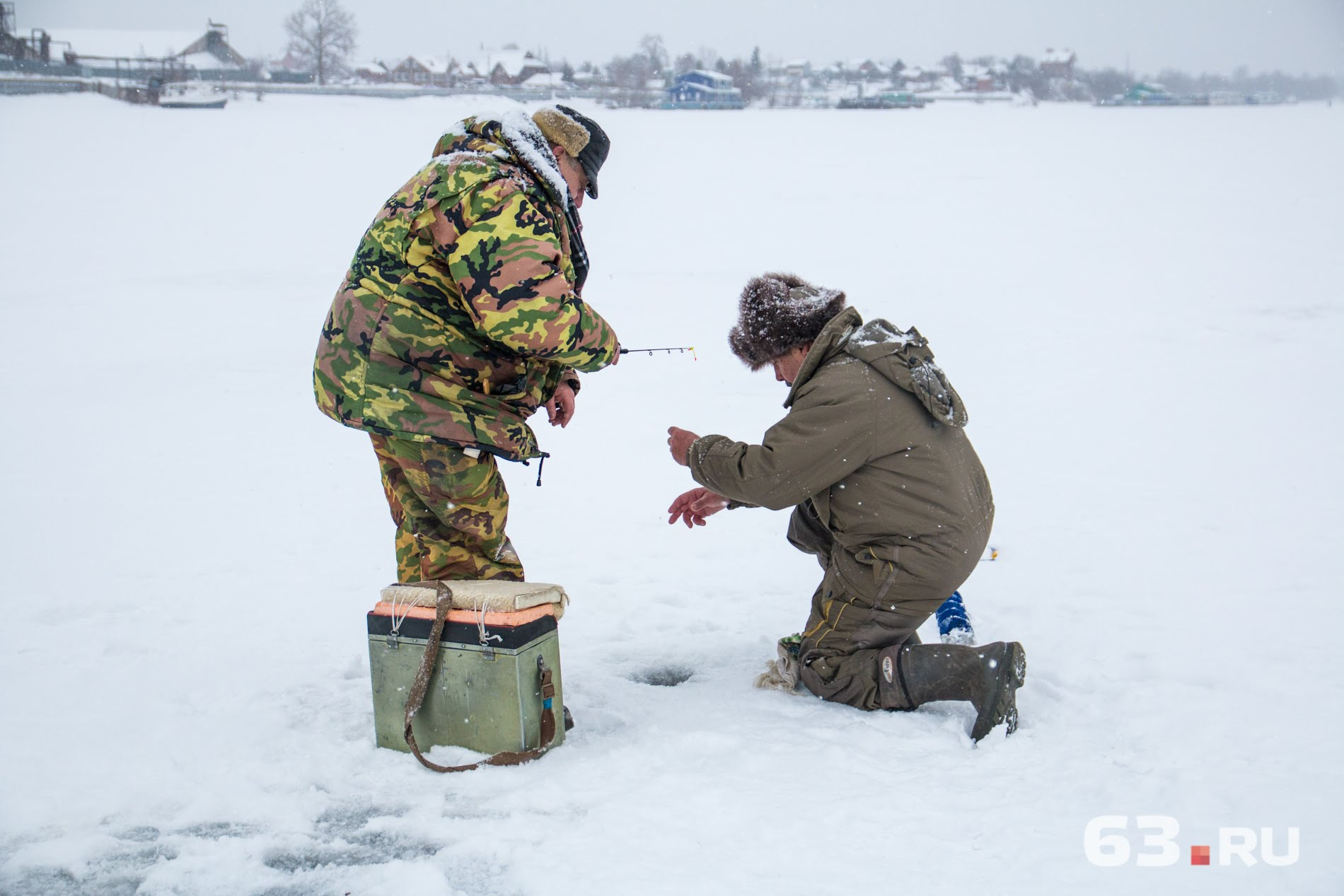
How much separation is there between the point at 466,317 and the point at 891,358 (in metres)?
1.23

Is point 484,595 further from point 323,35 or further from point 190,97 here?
point 323,35

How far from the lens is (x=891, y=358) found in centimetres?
301

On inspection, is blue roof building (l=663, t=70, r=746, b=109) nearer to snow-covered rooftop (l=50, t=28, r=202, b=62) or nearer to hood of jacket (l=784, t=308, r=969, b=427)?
snow-covered rooftop (l=50, t=28, r=202, b=62)

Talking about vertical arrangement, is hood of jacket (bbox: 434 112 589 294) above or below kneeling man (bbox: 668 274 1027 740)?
above

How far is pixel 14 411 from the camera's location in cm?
685

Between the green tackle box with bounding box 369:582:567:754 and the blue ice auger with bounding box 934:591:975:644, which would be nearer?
the green tackle box with bounding box 369:582:567:754

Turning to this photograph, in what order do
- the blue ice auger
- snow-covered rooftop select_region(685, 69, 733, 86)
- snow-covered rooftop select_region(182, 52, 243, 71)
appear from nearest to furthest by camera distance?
1. the blue ice auger
2. snow-covered rooftop select_region(182, 52, 243, 71)
3. snow-covered rooftop select_region(685, 69, 733, 86)

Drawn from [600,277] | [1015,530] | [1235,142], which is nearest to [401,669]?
[1015,530]

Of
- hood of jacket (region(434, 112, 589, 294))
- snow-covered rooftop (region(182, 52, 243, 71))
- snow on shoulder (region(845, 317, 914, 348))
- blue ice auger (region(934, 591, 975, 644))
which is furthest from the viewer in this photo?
snow-covered rooftop (region(182, 52, 243, 71))

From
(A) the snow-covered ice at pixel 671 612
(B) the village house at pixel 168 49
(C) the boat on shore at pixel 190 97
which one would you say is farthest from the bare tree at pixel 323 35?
(A) the snow-covered ice at pixel 671 612

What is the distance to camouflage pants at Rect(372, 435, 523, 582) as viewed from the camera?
2863 mm

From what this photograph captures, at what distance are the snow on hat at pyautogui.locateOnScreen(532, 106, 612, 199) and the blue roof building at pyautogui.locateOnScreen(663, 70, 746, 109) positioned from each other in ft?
165

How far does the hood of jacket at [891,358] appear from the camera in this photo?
9.86ft

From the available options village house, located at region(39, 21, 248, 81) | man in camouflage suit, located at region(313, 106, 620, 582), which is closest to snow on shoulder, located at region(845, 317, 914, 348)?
man in camouflage suit, located at region(313, 106, 620, 582)
